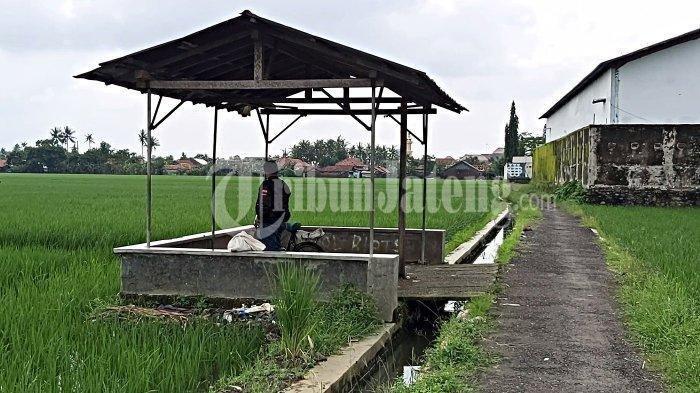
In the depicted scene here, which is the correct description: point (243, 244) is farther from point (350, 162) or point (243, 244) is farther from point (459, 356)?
point (350, 162)

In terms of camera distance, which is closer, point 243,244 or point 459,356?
point 459,356

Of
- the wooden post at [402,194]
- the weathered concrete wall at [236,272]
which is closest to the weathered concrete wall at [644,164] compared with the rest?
the wooden post at [402,194]

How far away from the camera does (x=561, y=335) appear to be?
19.9 ft

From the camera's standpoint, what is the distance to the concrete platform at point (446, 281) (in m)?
7.59

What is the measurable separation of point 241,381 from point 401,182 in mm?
4907

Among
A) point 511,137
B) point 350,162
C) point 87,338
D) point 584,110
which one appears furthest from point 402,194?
point 511,137

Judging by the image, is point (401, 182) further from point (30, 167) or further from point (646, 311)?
point (30, 167)

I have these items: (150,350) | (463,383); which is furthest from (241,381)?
(463,383)

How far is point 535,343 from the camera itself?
5.81 metres

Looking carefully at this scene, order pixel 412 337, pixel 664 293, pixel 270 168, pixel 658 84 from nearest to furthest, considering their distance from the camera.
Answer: pixel 664 293 < pixel 412 337 < pixel 270 168 < pixel 658 84

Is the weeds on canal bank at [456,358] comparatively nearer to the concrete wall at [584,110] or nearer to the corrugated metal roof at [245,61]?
the corrugated metal roof at [245,61]

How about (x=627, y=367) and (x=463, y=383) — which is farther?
(x=627, y=367)

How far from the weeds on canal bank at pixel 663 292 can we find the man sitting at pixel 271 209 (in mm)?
3920

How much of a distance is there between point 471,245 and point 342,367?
8743mm
